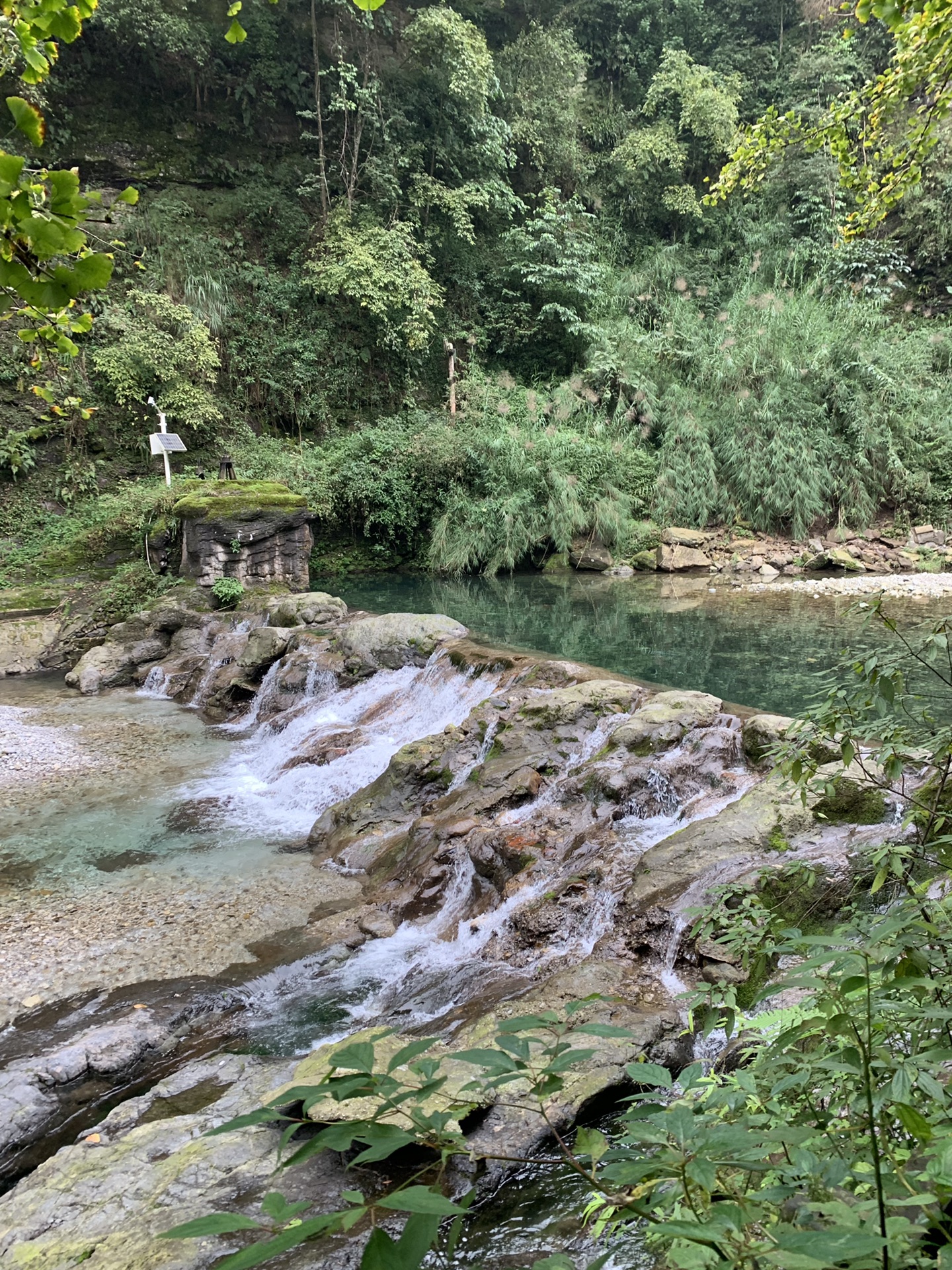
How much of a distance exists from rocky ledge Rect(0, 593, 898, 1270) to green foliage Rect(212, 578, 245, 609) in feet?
11.4

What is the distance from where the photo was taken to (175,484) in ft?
Answer: 39.8

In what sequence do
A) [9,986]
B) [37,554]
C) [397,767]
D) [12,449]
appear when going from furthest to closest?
1. [12,449]
2. [37,554]
3. [397,767]
4. [9,986]

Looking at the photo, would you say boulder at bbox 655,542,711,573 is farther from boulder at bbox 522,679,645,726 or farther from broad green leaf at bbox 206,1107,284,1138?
broad green leaf at bbox 206,1107,284,1138

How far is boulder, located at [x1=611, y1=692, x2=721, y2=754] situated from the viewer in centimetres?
511

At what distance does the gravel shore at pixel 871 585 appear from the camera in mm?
10367

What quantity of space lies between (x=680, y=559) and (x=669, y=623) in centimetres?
402

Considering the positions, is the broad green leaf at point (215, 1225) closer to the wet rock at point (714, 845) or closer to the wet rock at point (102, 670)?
the wet rock at point (714, 845)

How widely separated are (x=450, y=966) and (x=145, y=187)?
18.5 meters

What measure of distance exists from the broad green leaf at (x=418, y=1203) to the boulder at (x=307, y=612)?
8.91 meters

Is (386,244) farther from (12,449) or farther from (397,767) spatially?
(397,767)

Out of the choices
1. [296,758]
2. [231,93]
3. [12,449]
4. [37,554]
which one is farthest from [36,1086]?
[231,93]

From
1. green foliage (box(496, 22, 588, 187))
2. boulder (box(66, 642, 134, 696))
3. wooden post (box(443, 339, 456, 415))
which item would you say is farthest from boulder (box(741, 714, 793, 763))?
green foliage (box(496, 22, 588, 187))

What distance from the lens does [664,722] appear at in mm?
→ 5203

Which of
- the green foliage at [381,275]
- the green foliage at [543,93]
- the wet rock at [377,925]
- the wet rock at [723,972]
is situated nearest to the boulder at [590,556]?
the green foliage at [381,275]
